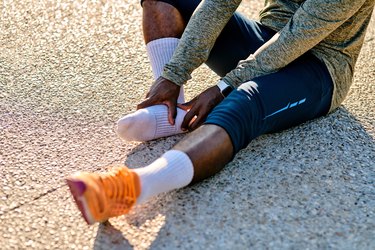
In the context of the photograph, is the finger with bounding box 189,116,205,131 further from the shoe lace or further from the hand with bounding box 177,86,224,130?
the shoe lace

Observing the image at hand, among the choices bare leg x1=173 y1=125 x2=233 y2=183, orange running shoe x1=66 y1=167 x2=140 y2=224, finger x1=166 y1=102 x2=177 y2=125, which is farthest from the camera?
finger x1=166 y1=102 x2=177 y2=125

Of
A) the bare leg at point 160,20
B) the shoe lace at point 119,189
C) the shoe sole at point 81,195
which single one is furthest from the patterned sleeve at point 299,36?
the shoe sole at point 81,195

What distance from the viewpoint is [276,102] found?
2.23m

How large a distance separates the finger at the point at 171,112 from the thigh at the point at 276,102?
271mm

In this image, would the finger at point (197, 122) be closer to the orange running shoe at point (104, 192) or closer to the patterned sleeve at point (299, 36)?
the patterned sleeve at point (299, 36)

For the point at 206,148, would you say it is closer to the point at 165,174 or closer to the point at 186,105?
the point at 165,174

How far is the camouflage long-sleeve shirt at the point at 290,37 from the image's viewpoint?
7.34ft

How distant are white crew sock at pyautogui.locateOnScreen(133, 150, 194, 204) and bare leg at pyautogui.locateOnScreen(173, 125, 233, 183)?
0.09ft

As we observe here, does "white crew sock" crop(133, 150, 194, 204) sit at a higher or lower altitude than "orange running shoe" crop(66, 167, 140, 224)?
lower

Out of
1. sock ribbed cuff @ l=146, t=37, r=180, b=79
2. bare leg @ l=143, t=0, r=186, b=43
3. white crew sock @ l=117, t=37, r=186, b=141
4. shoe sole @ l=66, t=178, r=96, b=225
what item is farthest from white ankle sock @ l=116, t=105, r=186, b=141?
shoe sole @ l=66, t=178, r=96, b=225

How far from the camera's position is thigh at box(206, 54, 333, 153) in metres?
2.12

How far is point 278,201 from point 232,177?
190 millimetres

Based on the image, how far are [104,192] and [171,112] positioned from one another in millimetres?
656

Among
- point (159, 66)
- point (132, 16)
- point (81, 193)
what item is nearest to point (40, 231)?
point (81, 193)
